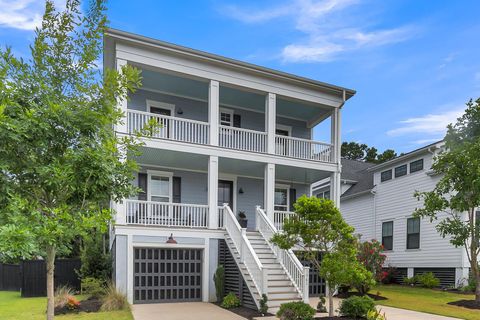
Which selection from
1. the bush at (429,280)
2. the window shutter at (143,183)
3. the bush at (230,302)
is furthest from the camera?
the bush at (429,280)

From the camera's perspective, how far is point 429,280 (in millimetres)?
18172

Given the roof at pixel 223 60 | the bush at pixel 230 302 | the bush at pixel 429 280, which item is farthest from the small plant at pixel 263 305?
the bush at pixel 429 280

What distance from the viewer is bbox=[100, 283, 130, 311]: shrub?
11.3m

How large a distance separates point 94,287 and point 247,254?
5.25 m

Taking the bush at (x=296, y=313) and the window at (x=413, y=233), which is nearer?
the bush at (x=296, y=313)

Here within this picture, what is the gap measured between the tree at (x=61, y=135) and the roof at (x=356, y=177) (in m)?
20.6

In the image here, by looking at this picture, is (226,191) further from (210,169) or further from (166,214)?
(166,214)

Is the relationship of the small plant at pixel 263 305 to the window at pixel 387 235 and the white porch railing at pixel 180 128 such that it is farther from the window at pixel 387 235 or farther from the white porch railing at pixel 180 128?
the window at pixel 387 235

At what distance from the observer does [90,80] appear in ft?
18.5


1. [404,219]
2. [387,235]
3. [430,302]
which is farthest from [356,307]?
[387,235]

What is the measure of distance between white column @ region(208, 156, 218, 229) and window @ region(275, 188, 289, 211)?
4753 millimetres

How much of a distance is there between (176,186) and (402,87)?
12955mm

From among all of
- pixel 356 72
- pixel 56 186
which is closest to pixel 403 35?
pixel 356 72

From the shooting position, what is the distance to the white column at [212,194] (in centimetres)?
1433
